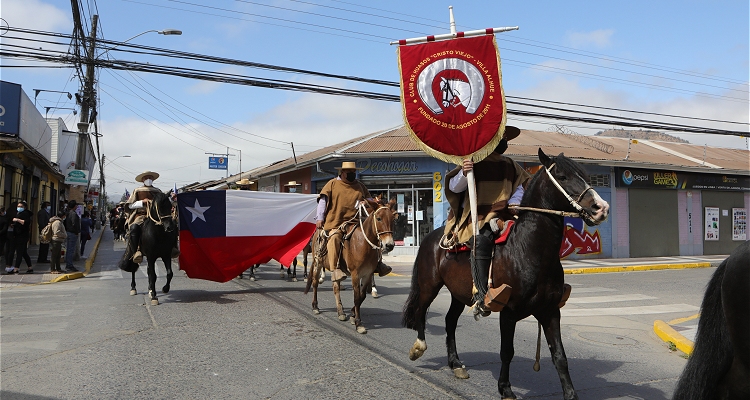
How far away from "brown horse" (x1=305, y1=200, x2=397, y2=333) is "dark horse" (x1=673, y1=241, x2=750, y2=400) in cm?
519

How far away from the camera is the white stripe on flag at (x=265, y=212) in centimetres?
1191

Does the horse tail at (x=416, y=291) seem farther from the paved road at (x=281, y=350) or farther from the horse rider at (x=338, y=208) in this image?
the horse rider at (x=338, y=208)

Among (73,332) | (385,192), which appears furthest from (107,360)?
(385,192)

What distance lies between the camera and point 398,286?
14.2 metres

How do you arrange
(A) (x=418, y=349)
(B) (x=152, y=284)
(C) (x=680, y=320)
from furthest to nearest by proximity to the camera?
(B) (x=152, y=284), (C) (x=680, y=320), (A) (x=418, y=349)

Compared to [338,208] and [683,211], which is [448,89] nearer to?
[338,208]

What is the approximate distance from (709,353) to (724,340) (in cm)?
12

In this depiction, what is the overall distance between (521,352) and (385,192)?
16189 millimetres

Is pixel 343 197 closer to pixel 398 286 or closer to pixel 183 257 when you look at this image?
pixel 183 257

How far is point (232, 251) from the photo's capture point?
38.5 feet

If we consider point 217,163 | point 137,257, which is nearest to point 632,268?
point 137,257

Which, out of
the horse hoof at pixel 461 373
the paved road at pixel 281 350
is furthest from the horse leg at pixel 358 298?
the horse hoof at pixel 461 373

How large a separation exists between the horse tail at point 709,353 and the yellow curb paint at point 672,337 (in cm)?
463

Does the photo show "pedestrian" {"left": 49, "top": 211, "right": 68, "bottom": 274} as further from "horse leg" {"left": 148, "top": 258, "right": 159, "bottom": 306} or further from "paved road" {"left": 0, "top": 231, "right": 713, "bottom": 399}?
"horse leg" {"left": 148, "top": 258, "right": 159, "bottom": 306}
